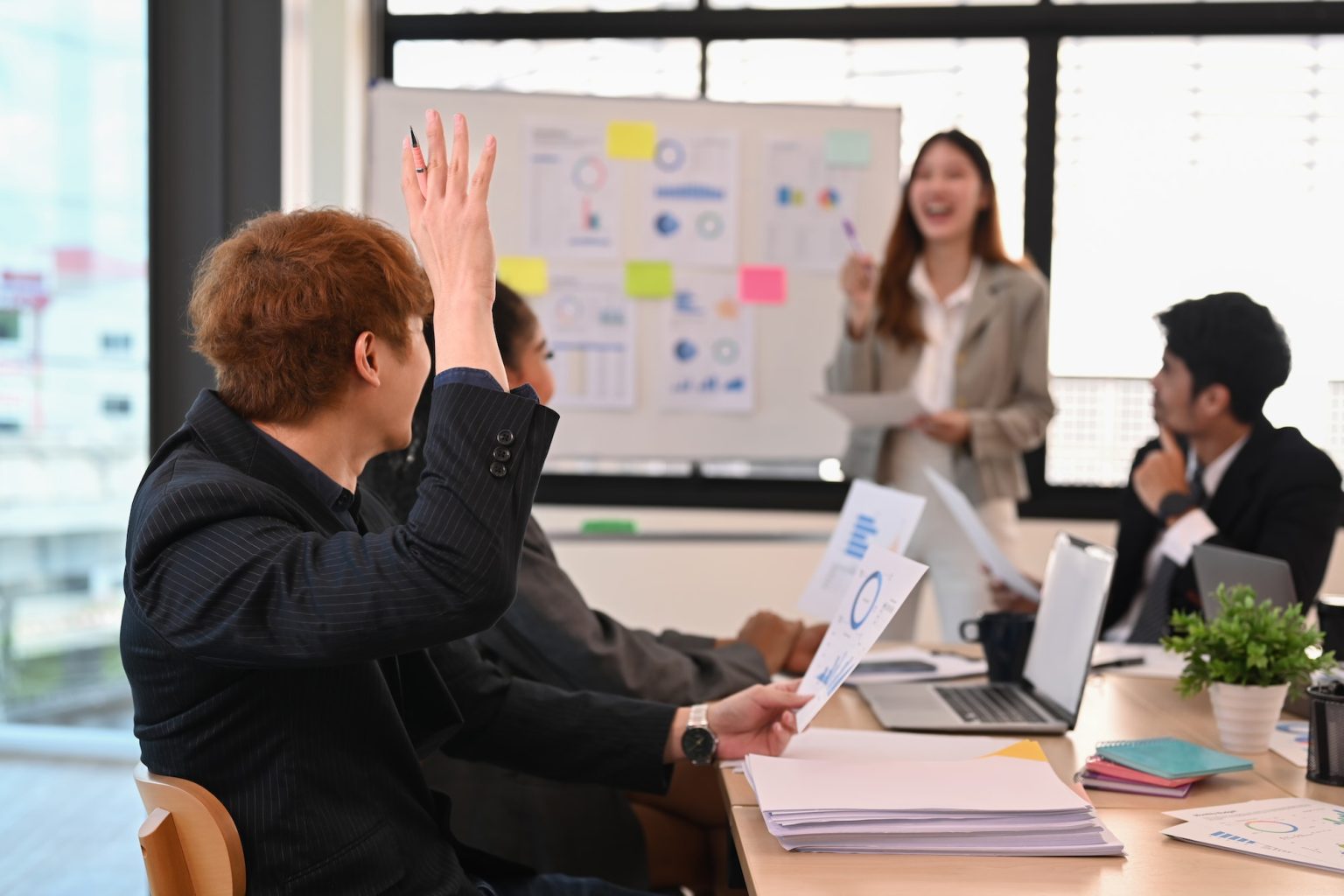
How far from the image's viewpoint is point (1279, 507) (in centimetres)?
237

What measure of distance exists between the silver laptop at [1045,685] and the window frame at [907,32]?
241 centimetres

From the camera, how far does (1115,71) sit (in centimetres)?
418

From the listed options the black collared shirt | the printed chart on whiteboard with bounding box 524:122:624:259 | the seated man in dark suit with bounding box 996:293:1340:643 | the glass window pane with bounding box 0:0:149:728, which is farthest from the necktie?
the glass window pane with bounding box 0:0:149:728

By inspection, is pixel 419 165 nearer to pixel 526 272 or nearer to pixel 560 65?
pixel 526 272

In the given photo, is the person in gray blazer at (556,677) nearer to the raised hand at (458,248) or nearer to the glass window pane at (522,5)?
the raised hand at (458,248)

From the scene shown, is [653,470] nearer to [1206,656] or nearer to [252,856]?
[1206,656]

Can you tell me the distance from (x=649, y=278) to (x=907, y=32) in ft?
4.36

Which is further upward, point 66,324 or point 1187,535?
point 66,324

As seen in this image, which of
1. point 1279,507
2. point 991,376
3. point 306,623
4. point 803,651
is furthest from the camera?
point 991,376

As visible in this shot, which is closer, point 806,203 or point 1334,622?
point 1334,622

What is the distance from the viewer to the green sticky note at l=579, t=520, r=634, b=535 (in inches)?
148

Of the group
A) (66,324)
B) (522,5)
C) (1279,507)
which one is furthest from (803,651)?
(522,5)

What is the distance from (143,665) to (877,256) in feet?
9.76

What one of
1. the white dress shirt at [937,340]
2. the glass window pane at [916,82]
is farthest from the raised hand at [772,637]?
the glass window pane at [916,82]
